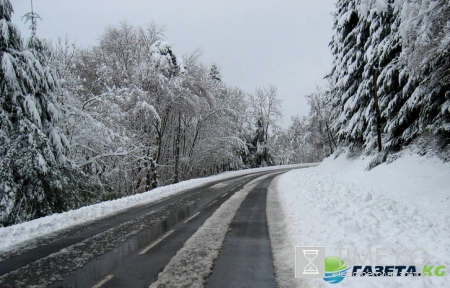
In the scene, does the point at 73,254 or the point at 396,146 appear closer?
the point at 73,254

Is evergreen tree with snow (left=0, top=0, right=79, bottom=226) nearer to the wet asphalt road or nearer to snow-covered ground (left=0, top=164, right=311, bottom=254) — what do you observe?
snow-covered ground (left=0, top=164, right=311, bottom=254)

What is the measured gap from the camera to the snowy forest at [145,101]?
35.4 ft

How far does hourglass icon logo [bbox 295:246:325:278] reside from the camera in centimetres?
500

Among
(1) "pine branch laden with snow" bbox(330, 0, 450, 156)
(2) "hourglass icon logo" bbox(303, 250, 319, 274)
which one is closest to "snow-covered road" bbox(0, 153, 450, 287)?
(2) "hourglass icon logo" bbox(303, 250, 319, 274)

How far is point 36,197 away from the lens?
1134 centimetres

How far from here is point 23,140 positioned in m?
11.2

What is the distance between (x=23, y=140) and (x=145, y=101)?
11213 mm

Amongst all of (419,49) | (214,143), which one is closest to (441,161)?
(419,49)

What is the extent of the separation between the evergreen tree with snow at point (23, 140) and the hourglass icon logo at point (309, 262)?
10059 millimetres

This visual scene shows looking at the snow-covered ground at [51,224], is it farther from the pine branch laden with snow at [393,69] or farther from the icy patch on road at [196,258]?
the pine branch laden with snow at [393,69]

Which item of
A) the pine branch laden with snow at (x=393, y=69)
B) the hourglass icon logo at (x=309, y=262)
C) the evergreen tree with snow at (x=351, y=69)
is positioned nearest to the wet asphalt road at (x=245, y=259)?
the hourglass icon logo at (x=309, y=262)

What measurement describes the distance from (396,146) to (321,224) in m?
11.5

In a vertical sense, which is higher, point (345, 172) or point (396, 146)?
point (396, 146)

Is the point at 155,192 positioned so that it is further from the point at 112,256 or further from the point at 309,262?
the point at 309,262
